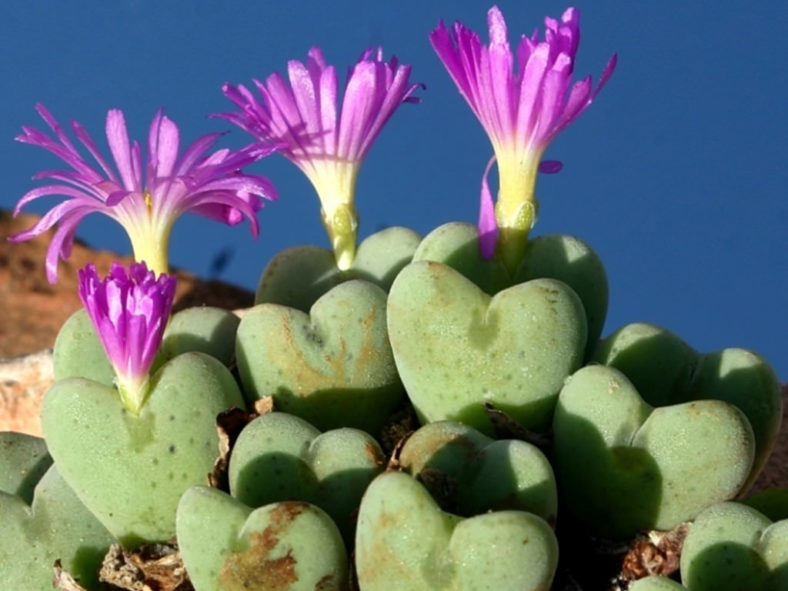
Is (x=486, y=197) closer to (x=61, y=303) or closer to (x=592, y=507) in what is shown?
(x=592, y=507)

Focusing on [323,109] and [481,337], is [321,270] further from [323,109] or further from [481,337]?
[481,337]

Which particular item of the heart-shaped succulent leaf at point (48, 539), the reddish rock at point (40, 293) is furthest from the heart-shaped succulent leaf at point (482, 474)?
the reddish rock at point (40, 293)

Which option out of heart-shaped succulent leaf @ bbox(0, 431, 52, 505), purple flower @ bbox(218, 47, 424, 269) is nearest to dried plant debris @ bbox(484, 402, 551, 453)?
purple flower @ bbox(218, 47, 424, 269)

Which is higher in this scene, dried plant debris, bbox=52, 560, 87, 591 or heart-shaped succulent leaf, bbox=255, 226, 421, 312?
heart-shaped succulent leaf, bbox=255, 226, 421, 312

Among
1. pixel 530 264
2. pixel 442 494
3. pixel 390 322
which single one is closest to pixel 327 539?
pixel 442 494

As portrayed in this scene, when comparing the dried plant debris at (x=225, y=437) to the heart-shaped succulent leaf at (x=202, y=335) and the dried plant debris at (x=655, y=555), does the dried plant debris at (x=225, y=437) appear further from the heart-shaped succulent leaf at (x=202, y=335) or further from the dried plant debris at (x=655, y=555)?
the dried plant debris at (x=655, y=555)

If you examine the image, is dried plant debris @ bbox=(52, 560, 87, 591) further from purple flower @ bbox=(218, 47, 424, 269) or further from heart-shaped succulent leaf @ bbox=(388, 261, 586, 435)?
purple flower @ bbox=(218, 47, 424, 269)
